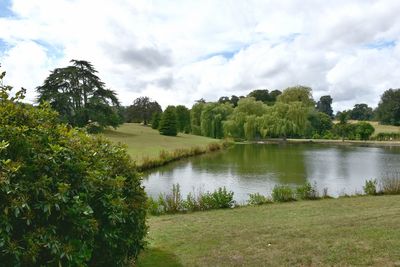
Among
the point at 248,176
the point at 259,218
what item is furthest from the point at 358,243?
the point at 248,176

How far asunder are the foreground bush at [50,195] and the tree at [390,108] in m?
82.7

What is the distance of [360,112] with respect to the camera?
112188 mm

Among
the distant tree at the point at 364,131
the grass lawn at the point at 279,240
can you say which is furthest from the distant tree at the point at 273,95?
the grass lawn at the point at 279,240

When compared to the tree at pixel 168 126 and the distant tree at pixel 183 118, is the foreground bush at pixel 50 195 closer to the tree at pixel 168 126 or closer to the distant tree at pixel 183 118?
the tree at pixel 168 126

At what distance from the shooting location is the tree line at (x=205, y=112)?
1471 inches

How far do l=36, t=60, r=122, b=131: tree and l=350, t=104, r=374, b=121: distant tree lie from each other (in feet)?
297

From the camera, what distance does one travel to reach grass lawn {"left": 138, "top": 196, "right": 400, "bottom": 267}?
494cm

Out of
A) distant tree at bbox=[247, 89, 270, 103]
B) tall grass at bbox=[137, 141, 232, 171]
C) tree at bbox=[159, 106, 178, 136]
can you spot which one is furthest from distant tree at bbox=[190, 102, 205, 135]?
distant tree at bbox=[247, 89, 270, 103]

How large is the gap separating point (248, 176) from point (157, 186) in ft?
17.1

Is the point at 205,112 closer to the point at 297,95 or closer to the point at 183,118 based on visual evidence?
the point at 183,118

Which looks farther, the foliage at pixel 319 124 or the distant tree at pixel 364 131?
the foliage at pixel 319 124

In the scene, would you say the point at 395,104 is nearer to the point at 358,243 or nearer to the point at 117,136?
the point at 117,136

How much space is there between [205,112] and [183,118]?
8529 mm

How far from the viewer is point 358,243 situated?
5.36 m
